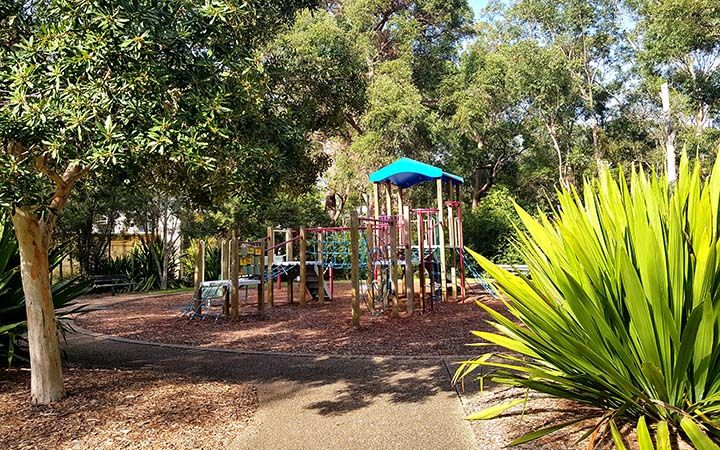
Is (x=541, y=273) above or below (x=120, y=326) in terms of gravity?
above

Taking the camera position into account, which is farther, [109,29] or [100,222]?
[100,222]

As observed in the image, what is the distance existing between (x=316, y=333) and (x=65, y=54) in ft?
20.3

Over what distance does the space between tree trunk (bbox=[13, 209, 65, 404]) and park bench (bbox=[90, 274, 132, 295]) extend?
45.2ft

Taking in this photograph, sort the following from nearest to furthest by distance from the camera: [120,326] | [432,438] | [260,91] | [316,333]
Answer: [432,438] < [260,91] < [316,333] < [120,326]

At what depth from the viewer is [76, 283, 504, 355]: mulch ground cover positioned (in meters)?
7.50

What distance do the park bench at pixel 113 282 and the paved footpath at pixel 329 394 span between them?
10.5 metres

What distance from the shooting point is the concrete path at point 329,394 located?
3.91m

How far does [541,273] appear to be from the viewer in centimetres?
388

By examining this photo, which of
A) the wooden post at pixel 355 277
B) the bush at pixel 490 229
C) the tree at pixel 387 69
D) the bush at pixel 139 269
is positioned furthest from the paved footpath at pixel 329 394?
the bush at pixel 490 229

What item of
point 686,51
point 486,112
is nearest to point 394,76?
point 486,112

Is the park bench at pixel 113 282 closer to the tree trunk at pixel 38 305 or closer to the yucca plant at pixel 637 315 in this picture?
the tree trunk at pixel 38 305

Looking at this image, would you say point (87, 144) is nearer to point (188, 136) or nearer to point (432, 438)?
point (188, 136)

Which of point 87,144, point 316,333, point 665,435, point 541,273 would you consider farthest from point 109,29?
point 316,333

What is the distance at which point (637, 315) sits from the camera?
3.04m
